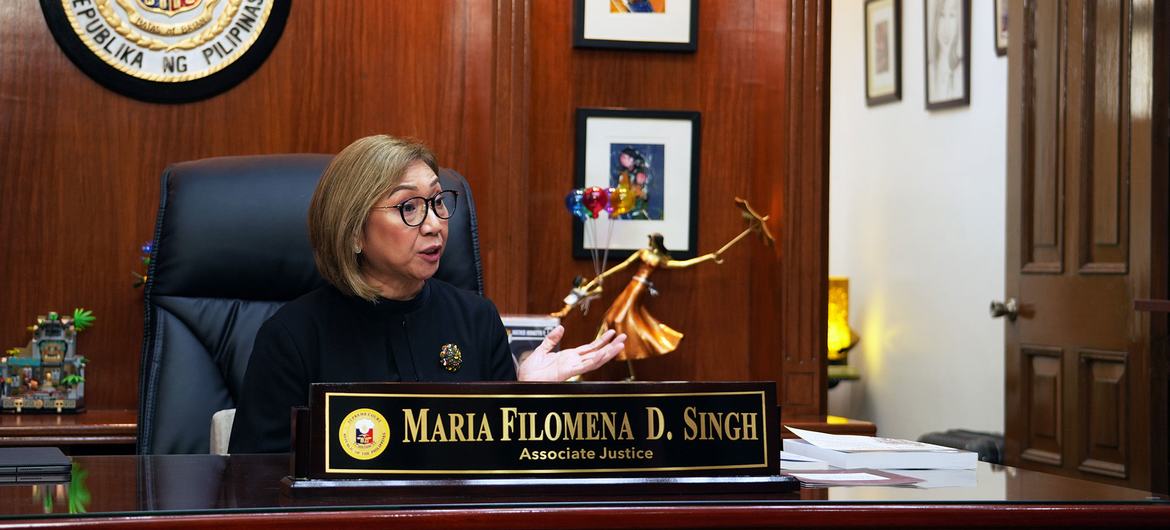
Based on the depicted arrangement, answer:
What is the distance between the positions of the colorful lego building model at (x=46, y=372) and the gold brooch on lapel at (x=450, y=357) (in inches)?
46.4

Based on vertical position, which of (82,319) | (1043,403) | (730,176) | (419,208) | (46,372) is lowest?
(1043,403)

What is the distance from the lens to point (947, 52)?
482 centimetres

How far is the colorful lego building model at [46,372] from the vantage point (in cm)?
274

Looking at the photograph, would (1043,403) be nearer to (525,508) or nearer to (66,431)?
(66,431)

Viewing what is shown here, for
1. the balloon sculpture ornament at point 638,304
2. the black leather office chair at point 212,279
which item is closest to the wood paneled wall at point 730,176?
the balloon sculpture ornament at point 638,304

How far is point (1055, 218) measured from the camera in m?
3.80

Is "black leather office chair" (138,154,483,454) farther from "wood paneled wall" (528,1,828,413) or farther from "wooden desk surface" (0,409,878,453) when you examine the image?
"wood paneled wall" (528,1,828,413)

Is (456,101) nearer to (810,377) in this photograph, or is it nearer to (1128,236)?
(810,377)

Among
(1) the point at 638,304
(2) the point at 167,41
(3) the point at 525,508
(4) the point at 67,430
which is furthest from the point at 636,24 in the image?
(3) the point at 525,508

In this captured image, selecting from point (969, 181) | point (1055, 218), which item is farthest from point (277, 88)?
point (969, 181)

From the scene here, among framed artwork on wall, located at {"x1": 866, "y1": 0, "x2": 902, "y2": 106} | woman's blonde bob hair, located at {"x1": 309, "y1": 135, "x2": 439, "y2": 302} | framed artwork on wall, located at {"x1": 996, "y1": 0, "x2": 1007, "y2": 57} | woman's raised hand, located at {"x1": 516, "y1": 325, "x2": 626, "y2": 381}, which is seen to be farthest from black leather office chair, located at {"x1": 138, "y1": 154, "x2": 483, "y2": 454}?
framed artwork on wall, located at {"x1": 866, "y1": 0, "x2": 902, "y2": 106}

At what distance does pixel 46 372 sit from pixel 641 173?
141cm

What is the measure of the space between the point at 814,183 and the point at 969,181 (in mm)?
1879

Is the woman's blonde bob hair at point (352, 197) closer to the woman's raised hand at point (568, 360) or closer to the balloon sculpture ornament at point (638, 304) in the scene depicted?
the woman's raised hand at point (568, 360)
